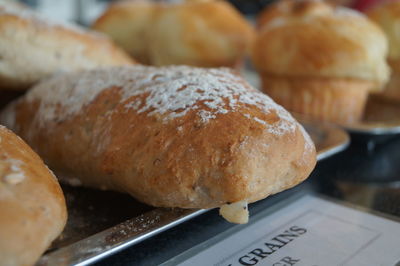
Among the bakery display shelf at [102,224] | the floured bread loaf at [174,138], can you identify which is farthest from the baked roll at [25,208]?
the floured bread loaf at [174,138]

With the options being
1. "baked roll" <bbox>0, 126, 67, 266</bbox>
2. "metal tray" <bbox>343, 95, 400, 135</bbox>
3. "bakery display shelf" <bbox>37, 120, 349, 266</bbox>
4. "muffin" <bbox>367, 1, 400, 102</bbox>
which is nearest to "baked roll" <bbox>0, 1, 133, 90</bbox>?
"bakery display shelf" <bbox>37, 120, 349, 266</bbox>

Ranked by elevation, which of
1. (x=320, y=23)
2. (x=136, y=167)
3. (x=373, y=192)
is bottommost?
(x=373, y=192)

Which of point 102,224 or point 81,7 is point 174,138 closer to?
point 102,224

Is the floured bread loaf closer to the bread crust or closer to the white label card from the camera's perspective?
the white label card

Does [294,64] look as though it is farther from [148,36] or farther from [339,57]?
[148,36]

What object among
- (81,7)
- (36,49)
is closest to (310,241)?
(36,49)

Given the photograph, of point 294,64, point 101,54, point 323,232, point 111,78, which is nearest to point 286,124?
point 323,232
